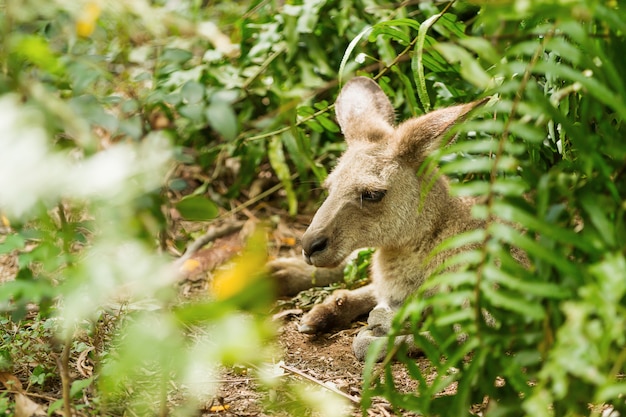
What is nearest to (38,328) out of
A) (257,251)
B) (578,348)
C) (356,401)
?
(356,401)

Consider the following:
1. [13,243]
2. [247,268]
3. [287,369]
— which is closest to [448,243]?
[247,268]

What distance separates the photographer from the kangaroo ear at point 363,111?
493cm

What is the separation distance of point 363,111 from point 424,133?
745mm

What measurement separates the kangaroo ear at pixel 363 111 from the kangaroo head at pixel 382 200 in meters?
0.20

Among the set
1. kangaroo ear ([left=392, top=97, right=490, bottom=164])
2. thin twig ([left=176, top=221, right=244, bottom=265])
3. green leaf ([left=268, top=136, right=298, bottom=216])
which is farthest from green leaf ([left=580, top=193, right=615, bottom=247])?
thin twig ([left=176, top=221, right=244, bottom=265])

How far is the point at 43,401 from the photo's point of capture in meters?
3.48

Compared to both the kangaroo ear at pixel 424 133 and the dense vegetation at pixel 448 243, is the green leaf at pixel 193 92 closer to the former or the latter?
the dense vegetation at pixel 448 243

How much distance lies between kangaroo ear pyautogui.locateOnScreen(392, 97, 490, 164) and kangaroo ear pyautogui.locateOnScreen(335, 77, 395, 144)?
0.99 feet

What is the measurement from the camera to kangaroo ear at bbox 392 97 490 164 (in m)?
4.34

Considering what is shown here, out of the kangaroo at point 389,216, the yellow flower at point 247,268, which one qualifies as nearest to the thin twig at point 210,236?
the kangaroo at point 389,216

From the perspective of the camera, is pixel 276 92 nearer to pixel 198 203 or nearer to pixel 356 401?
pixel 356 401

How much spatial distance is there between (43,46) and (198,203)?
2.18ft

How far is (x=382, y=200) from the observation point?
4.60 m

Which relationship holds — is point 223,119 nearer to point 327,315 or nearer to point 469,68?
point 469,68
